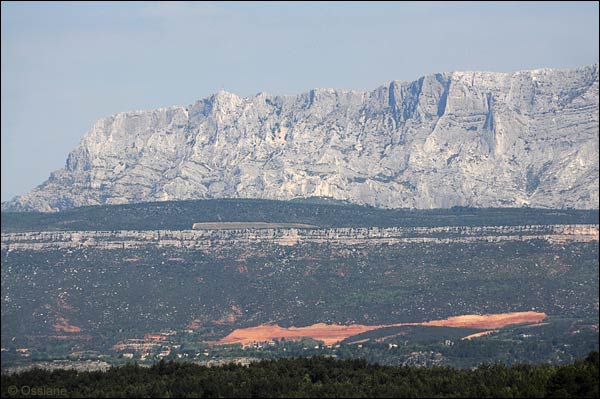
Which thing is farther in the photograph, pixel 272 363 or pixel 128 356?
pixel 128 356

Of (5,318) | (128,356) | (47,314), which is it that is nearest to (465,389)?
(5,318)

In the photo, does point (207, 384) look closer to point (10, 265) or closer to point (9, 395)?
point (9, 395)

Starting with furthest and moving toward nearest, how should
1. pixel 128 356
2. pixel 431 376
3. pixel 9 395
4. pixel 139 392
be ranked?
pixel 128 356
pixel 431 376
pixel 139 392
pixel 9 395

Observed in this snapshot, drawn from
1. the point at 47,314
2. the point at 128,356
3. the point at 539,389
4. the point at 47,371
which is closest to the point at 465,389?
the point at 539,389

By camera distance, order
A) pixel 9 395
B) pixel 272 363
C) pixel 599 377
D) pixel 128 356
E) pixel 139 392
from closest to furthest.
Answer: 1. pixel 9 395
2. pixel 139 392
3. pixel 599 377
4. pixel 272 363
5. pixel 128 356

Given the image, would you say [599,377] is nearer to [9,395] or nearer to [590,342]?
[9,395]

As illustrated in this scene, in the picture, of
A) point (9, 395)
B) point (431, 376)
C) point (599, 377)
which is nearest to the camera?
point (9, 395)
